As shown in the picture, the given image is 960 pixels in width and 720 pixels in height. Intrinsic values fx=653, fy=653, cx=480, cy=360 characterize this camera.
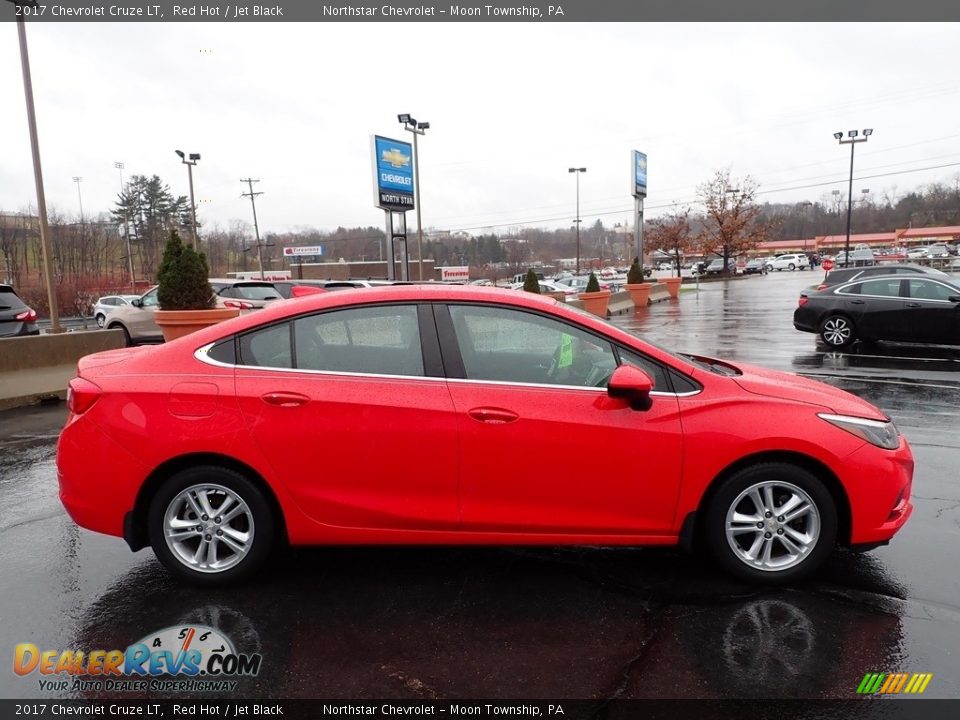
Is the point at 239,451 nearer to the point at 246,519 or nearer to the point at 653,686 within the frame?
the point at 246,519

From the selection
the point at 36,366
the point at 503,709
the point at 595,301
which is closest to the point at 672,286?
the point at 595,301

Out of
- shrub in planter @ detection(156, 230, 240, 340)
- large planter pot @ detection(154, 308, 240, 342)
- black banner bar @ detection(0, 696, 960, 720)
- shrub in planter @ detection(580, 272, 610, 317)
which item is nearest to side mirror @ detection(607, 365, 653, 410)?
black banner bar @ detection(0, 696, 960, 720)

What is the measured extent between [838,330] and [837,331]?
0.03 metres

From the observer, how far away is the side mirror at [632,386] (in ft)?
10.9

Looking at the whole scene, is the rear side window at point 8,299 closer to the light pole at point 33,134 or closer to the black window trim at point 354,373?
the light pole at point 33,134

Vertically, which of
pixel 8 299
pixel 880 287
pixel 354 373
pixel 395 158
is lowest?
pixel 880 287

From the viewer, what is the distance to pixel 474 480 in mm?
3463

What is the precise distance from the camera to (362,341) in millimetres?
3680

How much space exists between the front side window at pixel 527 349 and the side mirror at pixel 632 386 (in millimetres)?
173

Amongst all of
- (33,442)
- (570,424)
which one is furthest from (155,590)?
(33,442)

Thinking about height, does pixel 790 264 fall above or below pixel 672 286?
above

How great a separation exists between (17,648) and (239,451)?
1.32 m

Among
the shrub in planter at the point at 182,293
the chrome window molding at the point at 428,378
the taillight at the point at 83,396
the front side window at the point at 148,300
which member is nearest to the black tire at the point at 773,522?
the chrome window molding at the point at 428,378

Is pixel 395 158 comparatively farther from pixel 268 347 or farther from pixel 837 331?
pixel 268 347
